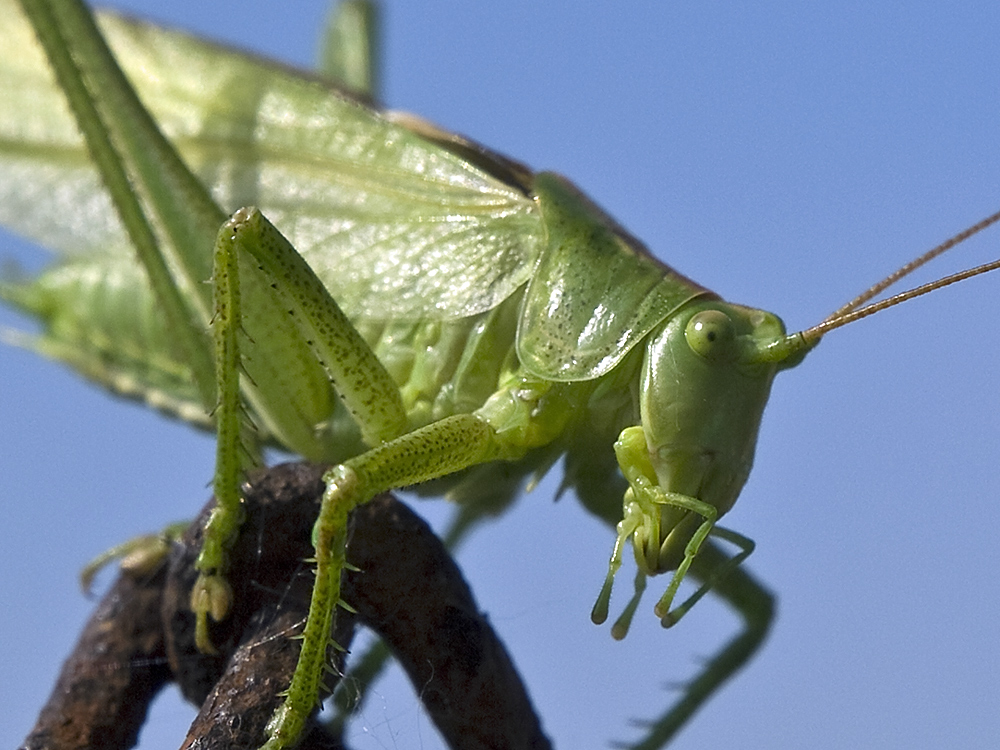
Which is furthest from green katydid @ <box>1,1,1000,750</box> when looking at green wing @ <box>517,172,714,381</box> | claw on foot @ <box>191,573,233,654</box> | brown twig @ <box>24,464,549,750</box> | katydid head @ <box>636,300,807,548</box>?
claw on foot @ <box>191,573,233,654</box>

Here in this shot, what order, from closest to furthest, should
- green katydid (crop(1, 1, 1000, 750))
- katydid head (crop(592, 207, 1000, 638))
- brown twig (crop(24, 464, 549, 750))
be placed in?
brown twig (crop(24, 464, 549, 750)) < katydid head (crop(592, 207, 1000, 638)) < green katydid (crop(1, 1, 1000, 750))

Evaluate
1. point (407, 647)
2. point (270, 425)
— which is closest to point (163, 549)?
point (270, 425)

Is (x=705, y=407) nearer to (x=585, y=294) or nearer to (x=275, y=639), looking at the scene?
(x=585, y=294)

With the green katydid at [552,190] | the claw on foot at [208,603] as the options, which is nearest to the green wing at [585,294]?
the green katydid at [552,190]

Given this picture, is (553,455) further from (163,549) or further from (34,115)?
(34,115)

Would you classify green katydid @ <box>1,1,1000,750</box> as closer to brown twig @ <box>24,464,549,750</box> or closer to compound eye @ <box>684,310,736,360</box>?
compound eye @ <box>684,310,736,360</box>

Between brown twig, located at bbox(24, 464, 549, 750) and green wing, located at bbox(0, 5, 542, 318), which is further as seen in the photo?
green wing, located at bbox(0, 5, 542, 318)

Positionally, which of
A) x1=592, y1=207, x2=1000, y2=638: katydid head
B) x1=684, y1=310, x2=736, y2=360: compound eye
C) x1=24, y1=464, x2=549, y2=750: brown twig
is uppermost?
x1=684, y1=310, x2=736, y2=360: compound eye

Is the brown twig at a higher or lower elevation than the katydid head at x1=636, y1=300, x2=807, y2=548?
lower
